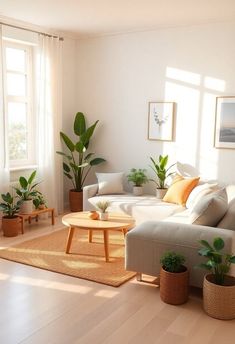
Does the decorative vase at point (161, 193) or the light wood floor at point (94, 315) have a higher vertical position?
the decorative vase at point (161, 193)

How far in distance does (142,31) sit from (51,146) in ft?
6.79

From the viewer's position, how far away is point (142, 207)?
452 centimetres

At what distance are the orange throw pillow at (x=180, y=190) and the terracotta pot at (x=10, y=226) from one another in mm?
1901

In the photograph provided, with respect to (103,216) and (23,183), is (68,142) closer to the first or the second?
(23,183)

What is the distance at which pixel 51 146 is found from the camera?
5371 mm

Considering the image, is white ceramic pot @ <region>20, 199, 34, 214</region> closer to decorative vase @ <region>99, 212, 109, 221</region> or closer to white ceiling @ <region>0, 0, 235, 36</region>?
decorative vase @ <region>99, 212, 109, 221</region>

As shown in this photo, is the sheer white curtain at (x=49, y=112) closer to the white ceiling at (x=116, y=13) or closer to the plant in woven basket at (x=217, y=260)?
the white ceiling at (x=116, y=13)

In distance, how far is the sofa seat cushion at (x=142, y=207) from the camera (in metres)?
4.39


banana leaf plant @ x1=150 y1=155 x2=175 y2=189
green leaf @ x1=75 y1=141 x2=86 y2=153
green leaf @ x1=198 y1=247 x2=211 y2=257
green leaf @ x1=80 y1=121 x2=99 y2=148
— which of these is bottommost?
green leaf @ x1=198 y1=247 x2=211 y2=257

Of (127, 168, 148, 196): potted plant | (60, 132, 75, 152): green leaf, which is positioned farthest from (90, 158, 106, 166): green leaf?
(127, 168, 148, 196): potted plant

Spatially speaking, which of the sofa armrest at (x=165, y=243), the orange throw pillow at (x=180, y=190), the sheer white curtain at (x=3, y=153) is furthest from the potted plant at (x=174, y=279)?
the sheer white curtain at (x=3, y=153)

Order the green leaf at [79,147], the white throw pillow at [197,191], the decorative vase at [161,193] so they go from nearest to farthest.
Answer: the white throw pillow at [197,191], the decorative vase at [161,193], the green leaf at [79,147]

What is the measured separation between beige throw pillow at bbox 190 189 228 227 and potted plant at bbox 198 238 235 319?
1.38 feet

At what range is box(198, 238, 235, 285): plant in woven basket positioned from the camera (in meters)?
2.71
